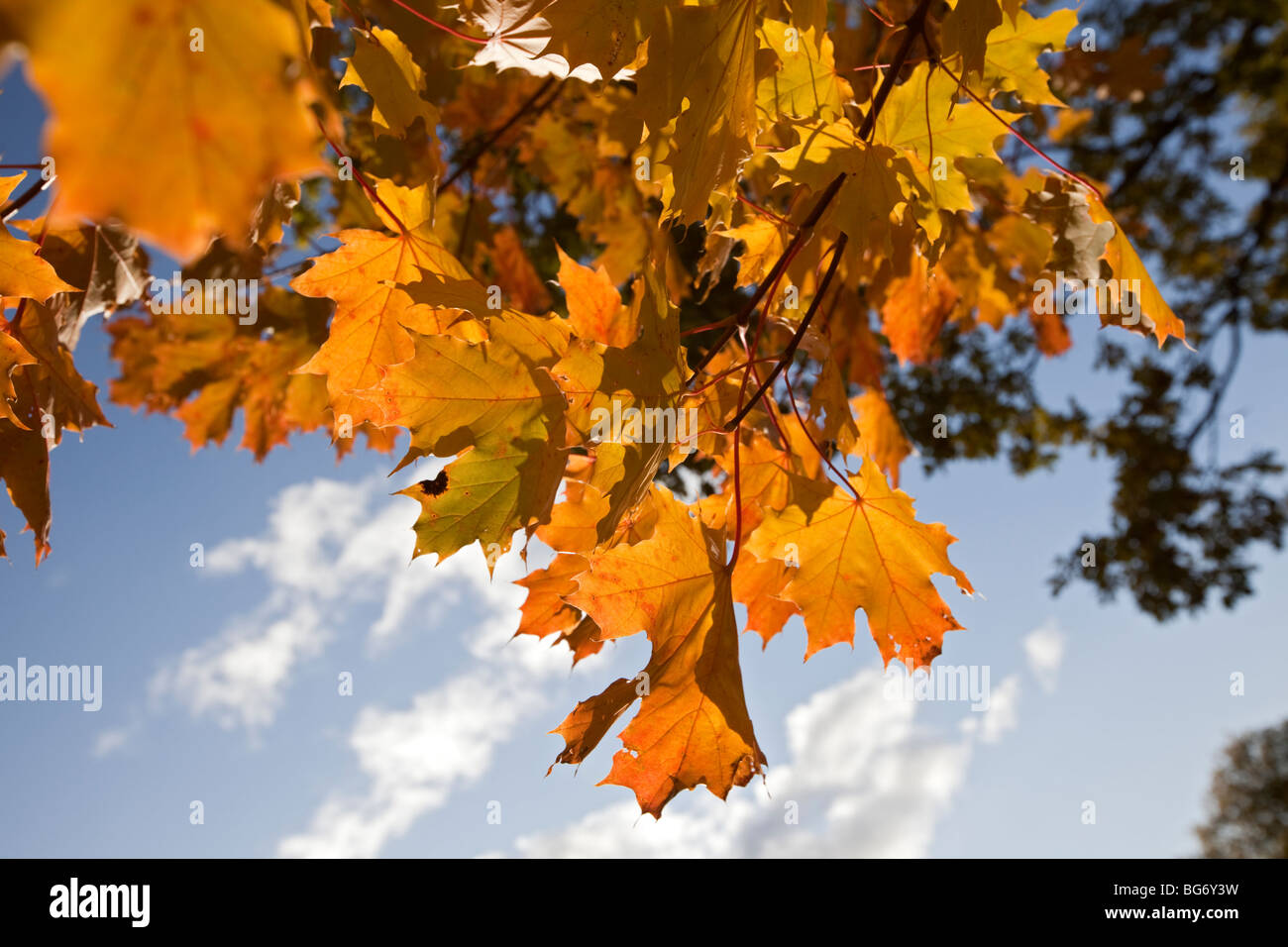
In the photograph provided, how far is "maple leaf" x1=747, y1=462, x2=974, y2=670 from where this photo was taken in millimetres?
1721

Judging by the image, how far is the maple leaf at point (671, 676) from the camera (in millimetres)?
1440

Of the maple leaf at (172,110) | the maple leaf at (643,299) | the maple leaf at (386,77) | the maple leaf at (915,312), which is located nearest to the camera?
the maple leaf at (172,110)

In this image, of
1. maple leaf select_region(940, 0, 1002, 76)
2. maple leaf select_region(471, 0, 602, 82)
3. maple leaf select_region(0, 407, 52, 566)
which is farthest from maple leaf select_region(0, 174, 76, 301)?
maple leaf select_region(940, 0, 1002, 76)

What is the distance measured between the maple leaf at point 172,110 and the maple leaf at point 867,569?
1.33 meters

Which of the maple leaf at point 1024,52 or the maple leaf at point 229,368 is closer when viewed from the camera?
the maple leaf at point 1024,52

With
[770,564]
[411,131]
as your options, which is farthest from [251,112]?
[411,131]

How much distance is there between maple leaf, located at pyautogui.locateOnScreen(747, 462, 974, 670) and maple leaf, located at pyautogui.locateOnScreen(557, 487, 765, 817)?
25 cm

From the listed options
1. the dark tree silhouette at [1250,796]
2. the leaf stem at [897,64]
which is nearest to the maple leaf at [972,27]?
the leaf stem at [897,64]

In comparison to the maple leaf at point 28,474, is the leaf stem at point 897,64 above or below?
above

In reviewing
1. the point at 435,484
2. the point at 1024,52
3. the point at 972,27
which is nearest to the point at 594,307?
the point at 435,484

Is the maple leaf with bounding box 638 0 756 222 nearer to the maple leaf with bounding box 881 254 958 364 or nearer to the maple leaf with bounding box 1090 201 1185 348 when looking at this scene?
the maple leaf with bounding box 1090 201 1185 348

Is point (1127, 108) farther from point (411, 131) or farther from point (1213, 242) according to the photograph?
point (411, 131)

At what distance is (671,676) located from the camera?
148cm

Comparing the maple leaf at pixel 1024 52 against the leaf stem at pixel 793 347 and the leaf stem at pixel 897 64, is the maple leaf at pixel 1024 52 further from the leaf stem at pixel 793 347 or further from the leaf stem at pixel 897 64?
the leaf stem at pixel 793 347
